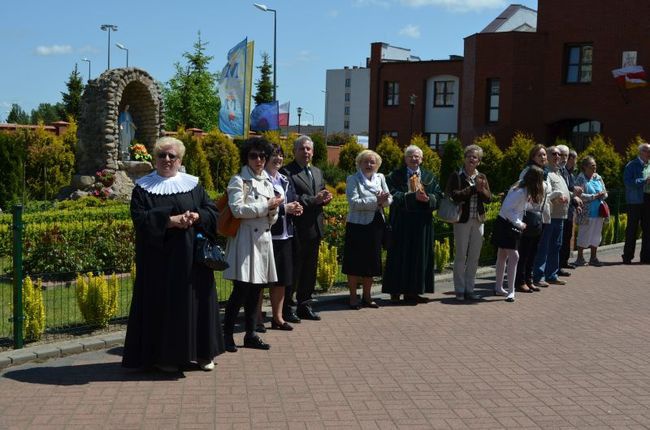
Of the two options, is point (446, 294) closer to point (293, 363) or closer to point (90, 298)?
point (293, 363)

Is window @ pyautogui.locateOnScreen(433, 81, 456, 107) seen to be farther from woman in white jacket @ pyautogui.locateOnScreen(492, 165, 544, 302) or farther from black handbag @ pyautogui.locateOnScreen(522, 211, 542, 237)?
woman in white jacket @ pyautogui.locateOnScreen(492, 165, 544, 302)

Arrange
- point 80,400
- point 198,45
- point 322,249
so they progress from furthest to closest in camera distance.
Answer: point 198,45, point 322,249, point 80,400

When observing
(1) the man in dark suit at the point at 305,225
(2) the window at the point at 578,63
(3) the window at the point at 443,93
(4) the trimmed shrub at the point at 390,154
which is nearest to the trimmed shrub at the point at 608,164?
(2) the window at the point at 578,63

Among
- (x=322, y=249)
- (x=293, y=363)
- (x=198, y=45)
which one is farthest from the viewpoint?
(x=198, y=45)

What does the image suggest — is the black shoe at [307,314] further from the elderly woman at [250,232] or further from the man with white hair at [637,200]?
the man with white hair at [637,200]

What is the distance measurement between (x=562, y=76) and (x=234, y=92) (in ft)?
56.1

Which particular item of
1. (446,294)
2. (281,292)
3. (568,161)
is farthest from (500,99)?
(281,292)

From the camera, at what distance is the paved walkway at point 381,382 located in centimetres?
534

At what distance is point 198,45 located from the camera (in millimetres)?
63250

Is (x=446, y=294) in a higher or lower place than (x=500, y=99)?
lower

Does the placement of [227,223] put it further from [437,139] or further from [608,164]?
[437,139]

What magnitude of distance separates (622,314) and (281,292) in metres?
4.13

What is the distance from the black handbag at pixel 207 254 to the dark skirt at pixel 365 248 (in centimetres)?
289

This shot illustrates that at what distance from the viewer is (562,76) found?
34.9 meters
